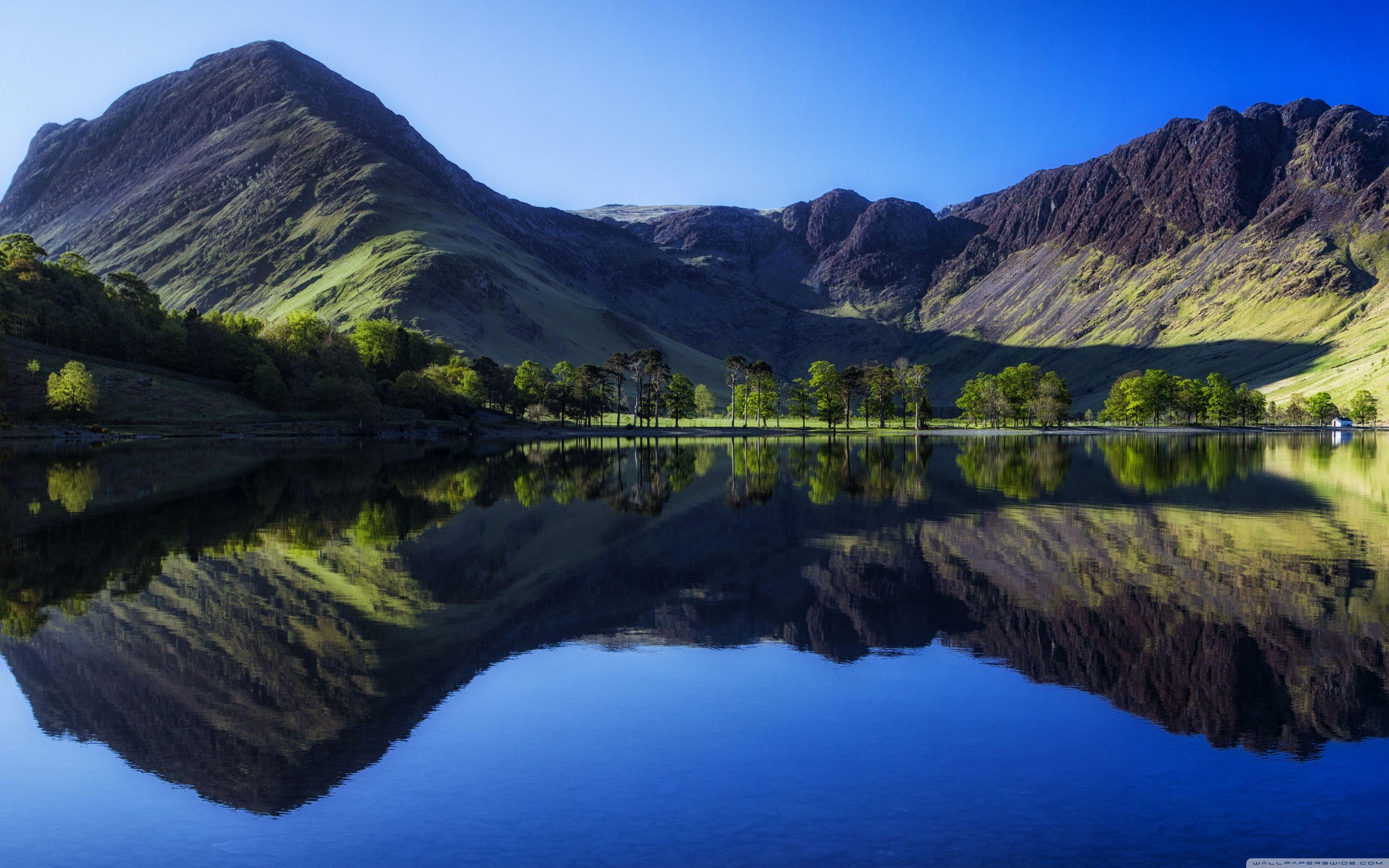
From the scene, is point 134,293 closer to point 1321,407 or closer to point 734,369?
point 734,369

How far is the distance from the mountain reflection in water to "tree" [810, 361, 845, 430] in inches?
4365

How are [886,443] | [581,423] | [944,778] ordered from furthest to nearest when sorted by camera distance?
[581,423] < [886,443] < [944,778]

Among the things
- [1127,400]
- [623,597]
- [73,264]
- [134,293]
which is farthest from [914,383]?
[73,264]

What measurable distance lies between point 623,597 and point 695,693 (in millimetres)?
7236

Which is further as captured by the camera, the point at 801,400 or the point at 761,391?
the point at 801,400

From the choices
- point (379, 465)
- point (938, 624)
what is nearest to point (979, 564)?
point (938, 624)

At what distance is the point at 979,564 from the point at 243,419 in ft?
413

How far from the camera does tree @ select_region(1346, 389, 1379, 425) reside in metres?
190

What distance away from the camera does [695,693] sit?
14547 mm

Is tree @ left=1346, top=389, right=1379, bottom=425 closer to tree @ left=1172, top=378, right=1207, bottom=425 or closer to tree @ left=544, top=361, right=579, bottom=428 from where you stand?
tree @ left=1172, top=378, right=1207, bottom=425

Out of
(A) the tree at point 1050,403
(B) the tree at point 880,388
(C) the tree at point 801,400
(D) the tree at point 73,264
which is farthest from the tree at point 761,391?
(D) the tree at point 73,264

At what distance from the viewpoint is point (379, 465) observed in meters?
69.0

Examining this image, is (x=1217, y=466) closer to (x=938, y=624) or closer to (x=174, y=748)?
(x=938, y=624)

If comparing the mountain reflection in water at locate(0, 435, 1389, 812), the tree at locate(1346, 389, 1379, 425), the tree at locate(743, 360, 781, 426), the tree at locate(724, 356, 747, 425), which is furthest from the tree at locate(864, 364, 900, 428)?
the mountain reflection in water at locate(0, 435, 1389, 812)
